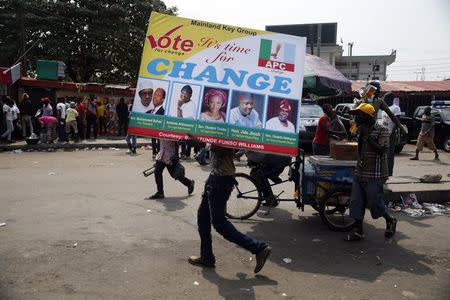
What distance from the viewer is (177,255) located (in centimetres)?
511

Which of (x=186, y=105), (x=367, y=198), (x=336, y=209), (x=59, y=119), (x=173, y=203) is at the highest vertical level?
(x=186, y=105)

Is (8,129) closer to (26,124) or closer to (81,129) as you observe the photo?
(26,124)

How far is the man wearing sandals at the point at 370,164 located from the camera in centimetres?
566

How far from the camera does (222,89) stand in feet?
15.4

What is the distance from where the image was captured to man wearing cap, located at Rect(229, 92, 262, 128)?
4.71 m

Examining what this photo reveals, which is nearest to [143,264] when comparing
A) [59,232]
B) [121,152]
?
[59,232]

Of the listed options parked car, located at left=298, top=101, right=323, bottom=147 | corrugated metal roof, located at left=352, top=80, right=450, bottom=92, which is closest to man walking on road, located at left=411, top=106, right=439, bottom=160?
parked car, located at left=298, top=101, right=323, bottom=147

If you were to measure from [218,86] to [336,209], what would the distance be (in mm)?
2872

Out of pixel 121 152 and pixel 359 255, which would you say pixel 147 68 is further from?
pixel 121 152

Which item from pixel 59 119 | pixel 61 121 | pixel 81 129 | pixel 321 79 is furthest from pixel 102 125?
pixel 321 79

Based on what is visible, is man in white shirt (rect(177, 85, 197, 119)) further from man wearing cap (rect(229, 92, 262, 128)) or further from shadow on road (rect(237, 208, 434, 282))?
shadow on road (rect(237, 208, 434, 282))

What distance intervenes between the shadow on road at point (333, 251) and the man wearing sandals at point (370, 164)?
416mm

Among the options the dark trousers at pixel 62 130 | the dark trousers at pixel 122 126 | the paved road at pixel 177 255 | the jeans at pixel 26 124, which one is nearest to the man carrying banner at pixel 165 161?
the paved road at pixel 177 255

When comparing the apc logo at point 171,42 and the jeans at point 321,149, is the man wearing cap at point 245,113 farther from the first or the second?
the jeans at point 321,149
